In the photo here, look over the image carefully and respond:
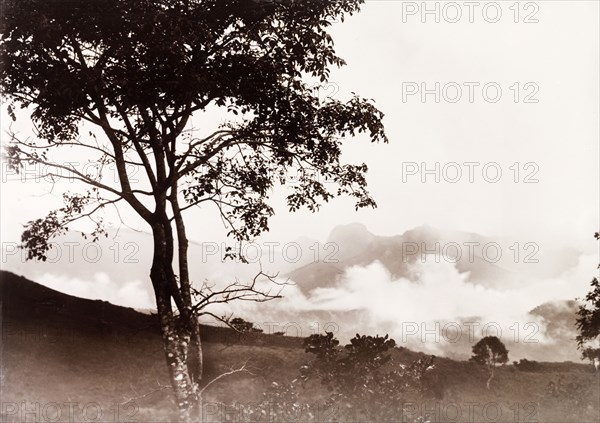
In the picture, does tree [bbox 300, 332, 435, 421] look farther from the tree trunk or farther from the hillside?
the tree trunk

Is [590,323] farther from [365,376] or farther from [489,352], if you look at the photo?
[365,376]

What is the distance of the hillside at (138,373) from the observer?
7836 millimetres

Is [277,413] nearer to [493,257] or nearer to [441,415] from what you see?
[441,415]

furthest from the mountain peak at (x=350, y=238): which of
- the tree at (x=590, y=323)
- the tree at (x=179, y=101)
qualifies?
the tree at (x=590, y=323)

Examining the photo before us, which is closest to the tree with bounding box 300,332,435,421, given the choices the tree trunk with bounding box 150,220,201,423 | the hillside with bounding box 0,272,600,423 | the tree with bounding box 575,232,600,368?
the hillside with bounding box 0,272,600,423

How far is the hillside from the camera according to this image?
7.84 meters

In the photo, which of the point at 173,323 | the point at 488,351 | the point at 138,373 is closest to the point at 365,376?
the point at 488,351

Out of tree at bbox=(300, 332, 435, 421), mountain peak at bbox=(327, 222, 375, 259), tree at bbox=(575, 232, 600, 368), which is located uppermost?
mountain peak at bbox=(327, 222, 375, 259)

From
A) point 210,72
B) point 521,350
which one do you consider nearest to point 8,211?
point 210,72

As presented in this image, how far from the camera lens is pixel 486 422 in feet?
27.3

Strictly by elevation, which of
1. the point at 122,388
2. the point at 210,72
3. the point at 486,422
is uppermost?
the point at 210,72

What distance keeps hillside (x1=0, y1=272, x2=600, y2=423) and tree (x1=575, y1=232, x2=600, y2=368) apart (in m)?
0.29

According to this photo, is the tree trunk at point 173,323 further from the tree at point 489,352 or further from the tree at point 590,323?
the tree at point 590,323

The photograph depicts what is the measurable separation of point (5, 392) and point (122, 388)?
5.88 feet
